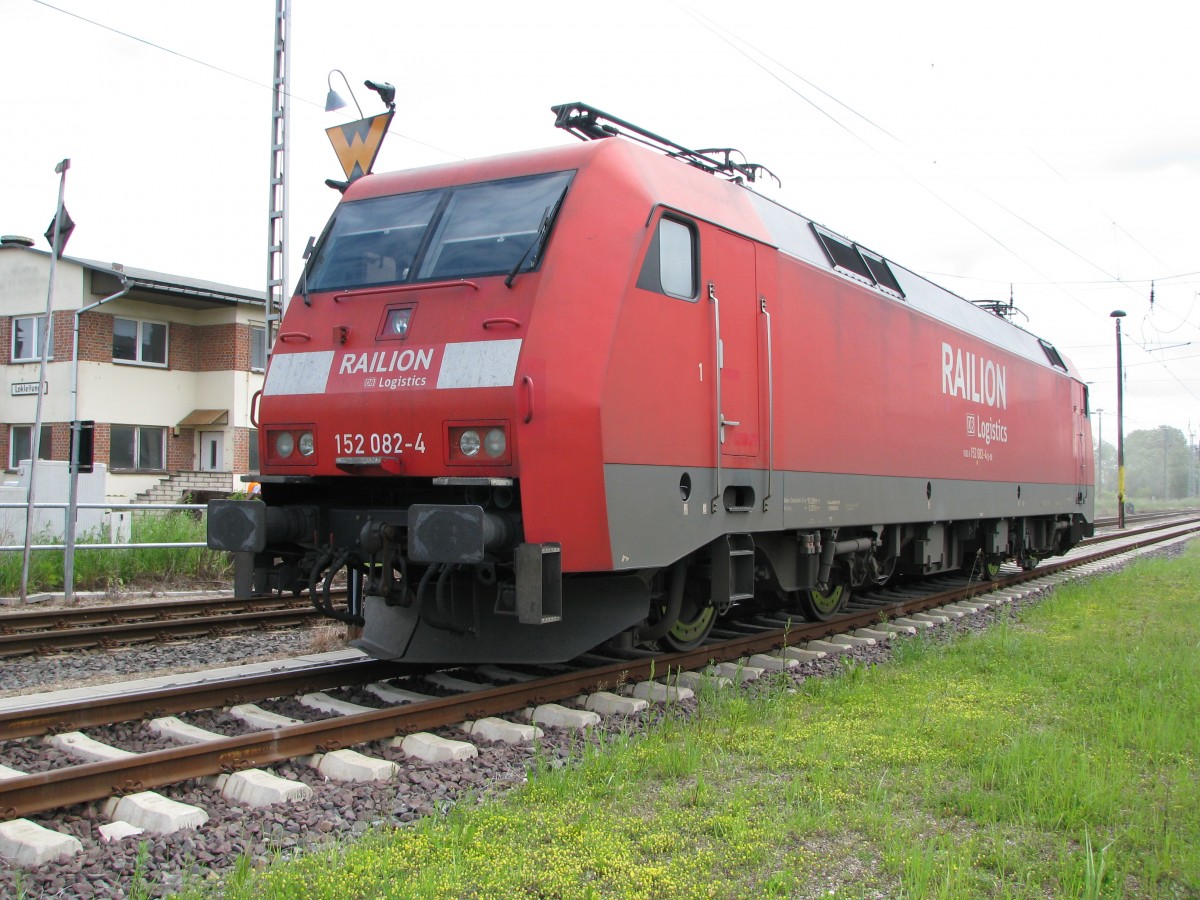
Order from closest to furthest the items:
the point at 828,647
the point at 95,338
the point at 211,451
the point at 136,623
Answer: the point at 828,647 < the point at 136,623 < the point at 95,338 < the point at 211,451

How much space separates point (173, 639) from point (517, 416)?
5031 millimetres

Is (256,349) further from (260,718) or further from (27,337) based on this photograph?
(260,718)

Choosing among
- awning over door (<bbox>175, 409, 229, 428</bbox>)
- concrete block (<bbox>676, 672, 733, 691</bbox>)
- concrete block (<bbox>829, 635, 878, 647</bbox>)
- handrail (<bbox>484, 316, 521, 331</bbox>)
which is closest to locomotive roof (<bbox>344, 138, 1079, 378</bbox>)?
handrail (<bbox>484, 316, 521, 331</bbox>)

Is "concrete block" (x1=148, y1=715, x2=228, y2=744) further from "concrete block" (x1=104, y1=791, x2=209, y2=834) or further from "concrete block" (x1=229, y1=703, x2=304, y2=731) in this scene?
"concrete block" (x1=104, y1=791, x2=209, y2=834)

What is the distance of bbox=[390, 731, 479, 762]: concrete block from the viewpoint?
17.8ft

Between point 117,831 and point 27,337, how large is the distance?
93.9 feet

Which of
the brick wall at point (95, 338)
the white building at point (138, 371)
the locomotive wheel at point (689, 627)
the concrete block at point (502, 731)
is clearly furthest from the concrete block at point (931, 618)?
the brick wall at point (95, 338)

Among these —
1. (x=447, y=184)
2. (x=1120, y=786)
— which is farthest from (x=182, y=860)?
(x=447, y=184)

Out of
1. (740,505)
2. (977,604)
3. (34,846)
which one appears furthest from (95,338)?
(34,846)

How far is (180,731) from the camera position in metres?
5.62

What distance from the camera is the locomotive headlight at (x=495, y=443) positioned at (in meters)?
6.00

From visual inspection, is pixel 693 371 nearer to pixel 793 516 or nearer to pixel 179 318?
pixel 793 516

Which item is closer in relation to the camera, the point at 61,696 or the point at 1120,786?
the point at 1120,786

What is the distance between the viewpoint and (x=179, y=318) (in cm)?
3011
